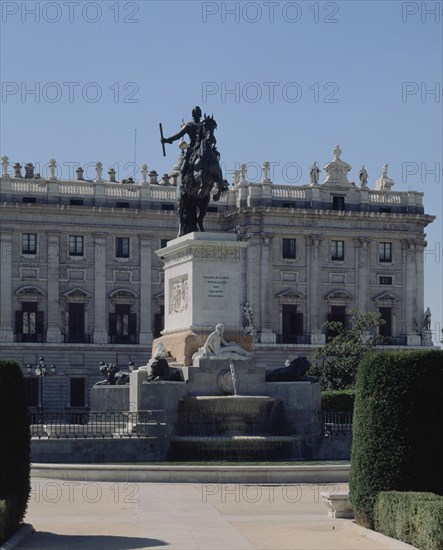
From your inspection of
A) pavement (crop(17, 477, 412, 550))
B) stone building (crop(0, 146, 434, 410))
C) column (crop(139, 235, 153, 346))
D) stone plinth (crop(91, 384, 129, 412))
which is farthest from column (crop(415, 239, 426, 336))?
pavement (crop(17, 477, 412, 550))

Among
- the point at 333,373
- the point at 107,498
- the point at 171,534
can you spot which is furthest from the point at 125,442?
the point at 333,373

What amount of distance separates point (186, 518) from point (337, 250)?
7213cm

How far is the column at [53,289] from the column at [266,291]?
12473 mm

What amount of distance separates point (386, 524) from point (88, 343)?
69765 millimetres

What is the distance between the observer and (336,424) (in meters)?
34.1

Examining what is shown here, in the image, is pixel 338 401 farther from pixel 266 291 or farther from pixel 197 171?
pixel 266 291

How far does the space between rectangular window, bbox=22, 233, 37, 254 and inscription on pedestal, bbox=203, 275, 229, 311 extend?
55.6 m

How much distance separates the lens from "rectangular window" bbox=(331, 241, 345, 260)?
92.1m

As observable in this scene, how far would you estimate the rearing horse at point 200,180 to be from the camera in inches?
1325

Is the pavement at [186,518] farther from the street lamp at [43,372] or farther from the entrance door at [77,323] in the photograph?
the entrance door at [77,323]

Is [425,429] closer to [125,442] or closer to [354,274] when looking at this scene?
[125,442]

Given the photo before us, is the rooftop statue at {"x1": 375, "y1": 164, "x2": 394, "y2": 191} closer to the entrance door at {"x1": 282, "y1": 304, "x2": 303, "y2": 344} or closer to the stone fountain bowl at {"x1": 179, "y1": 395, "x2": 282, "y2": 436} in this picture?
the entrance door at {"x1": 282, "y1": 304, "x2": 303, "y2": 344}

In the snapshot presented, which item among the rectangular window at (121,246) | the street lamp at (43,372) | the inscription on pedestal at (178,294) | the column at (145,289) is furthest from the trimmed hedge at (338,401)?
the rectangular window at (121,246)

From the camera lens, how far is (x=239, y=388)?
107ft
